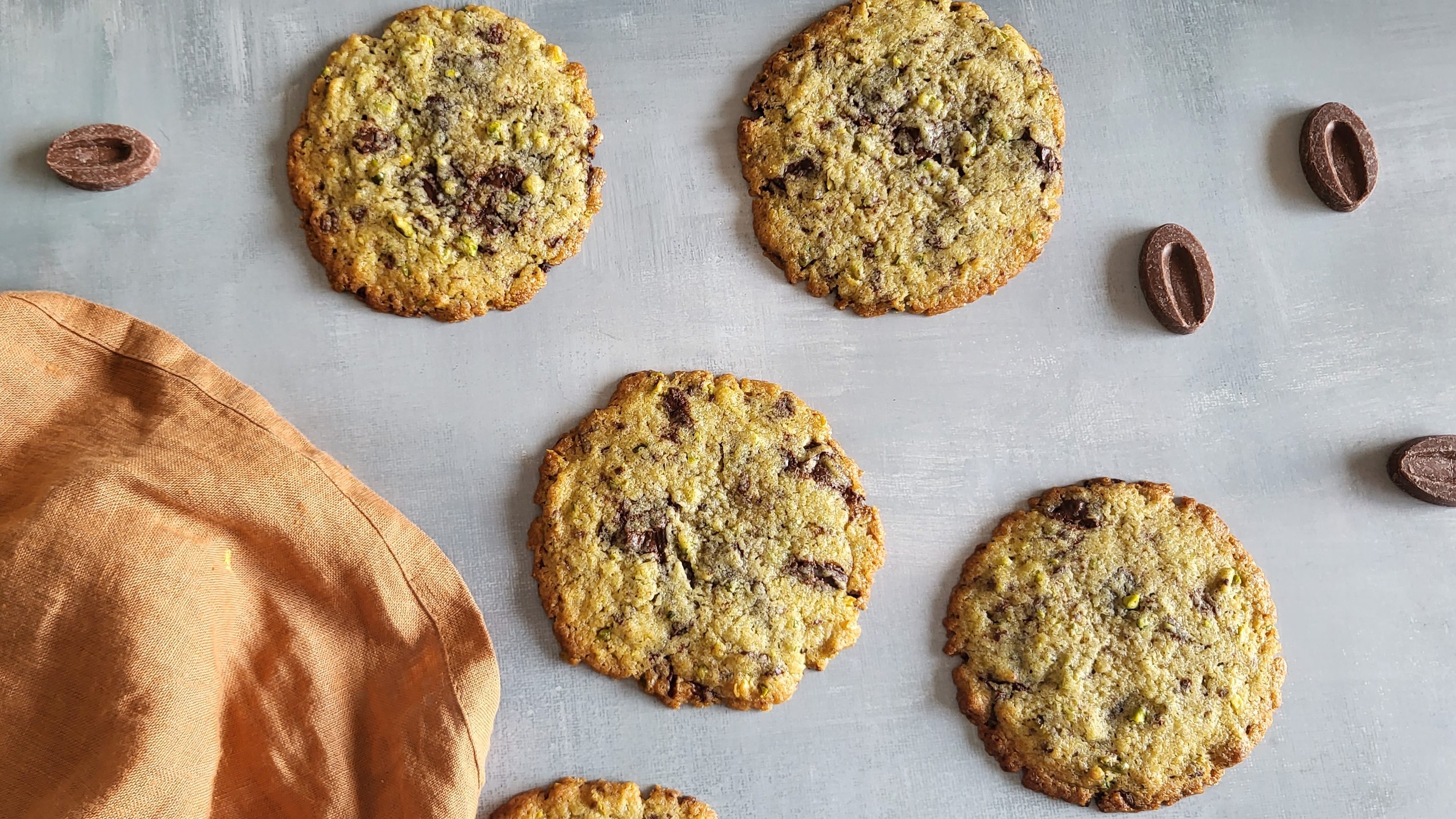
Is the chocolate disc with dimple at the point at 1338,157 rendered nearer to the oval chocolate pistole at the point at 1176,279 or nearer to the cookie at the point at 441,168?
the oval chocolate pistole at the point at 1176,279

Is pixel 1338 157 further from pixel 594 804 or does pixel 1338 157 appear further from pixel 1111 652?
pixel 594 804

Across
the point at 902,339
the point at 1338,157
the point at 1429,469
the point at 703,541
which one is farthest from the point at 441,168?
the point at 1429,469

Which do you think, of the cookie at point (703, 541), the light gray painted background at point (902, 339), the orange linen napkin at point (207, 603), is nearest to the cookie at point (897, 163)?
the light gray painted background at point (902, 339)

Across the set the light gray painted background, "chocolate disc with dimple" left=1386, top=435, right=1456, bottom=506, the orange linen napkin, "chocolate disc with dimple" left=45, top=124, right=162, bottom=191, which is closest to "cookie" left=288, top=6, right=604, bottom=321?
the light gray painted background

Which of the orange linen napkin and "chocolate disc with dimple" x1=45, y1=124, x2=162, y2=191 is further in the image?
"chocolate disc with dimple" x1=45, y1=124, x2=162, y2=191

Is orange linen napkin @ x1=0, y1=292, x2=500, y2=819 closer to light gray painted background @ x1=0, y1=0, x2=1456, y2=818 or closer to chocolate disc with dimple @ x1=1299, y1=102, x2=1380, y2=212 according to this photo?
light gray painted background @ x1=0, y1=0, x2=1456, y2=818
